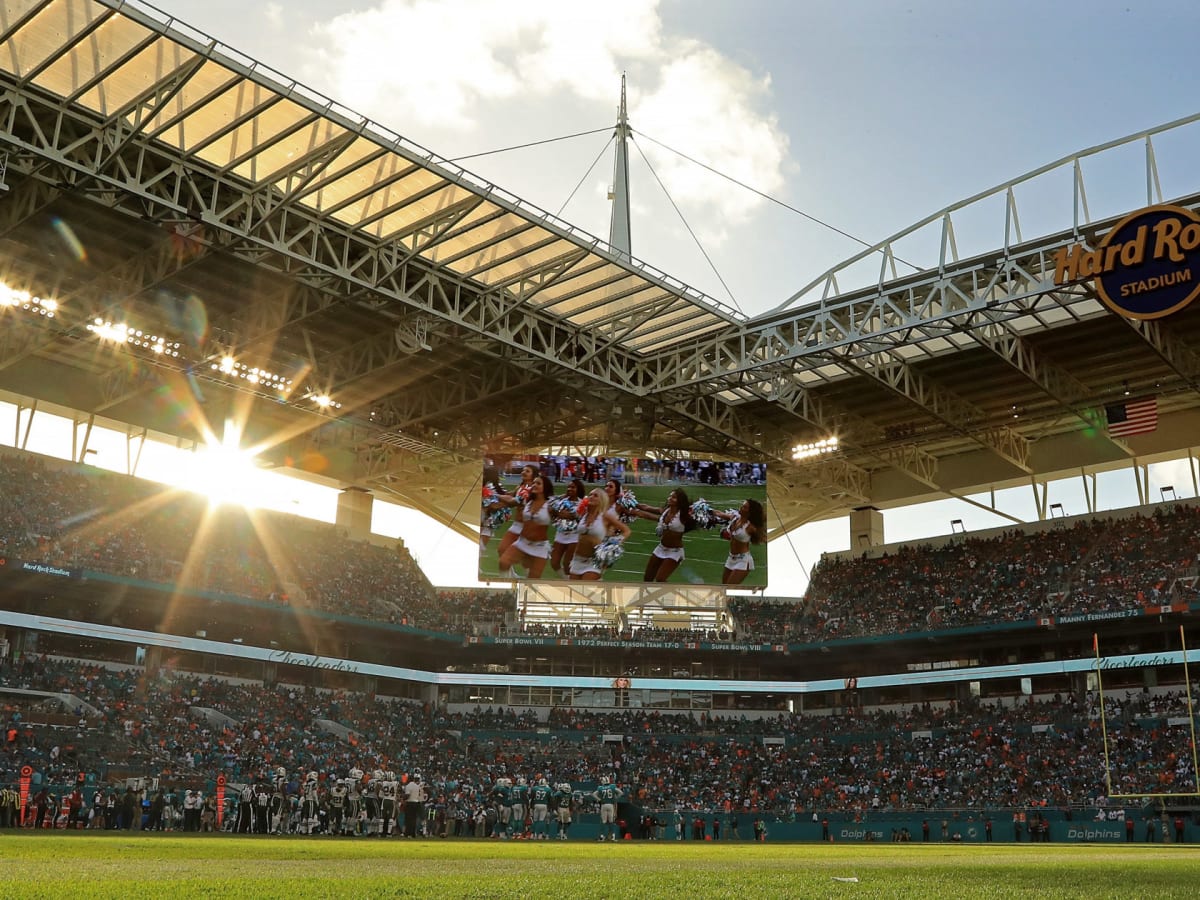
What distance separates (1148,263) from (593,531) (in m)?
26.3

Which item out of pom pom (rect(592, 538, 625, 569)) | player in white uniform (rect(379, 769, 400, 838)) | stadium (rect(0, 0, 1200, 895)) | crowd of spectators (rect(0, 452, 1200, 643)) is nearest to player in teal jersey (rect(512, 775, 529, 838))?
stadium (rect(0, 0, 1200, 895))

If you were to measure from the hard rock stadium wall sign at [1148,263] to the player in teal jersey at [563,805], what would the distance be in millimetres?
Result: 25126

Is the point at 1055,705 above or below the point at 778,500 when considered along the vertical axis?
below

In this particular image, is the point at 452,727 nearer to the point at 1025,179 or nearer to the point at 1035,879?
the point at 1025,179

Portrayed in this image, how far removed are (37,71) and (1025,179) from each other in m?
26.5

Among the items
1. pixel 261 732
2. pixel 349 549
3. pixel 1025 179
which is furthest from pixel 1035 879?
pixel 349 549

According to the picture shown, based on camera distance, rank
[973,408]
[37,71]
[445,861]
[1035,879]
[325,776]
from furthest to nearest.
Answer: [973,408]
[325,776]
[37,71]
[445,861]
[1035,879]

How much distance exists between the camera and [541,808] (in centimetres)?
4362

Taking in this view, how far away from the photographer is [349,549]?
189 feet

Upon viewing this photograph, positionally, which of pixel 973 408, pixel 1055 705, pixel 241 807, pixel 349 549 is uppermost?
pixel 973 408

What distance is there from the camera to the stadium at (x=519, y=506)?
31219mm

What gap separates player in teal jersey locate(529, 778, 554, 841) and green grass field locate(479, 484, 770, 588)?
8.83m

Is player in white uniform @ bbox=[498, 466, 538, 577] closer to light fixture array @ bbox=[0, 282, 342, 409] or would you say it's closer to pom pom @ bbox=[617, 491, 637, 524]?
pom pom @ bbox=[617, 491, 637, 524]

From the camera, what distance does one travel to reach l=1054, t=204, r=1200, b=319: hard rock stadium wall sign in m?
28.8
